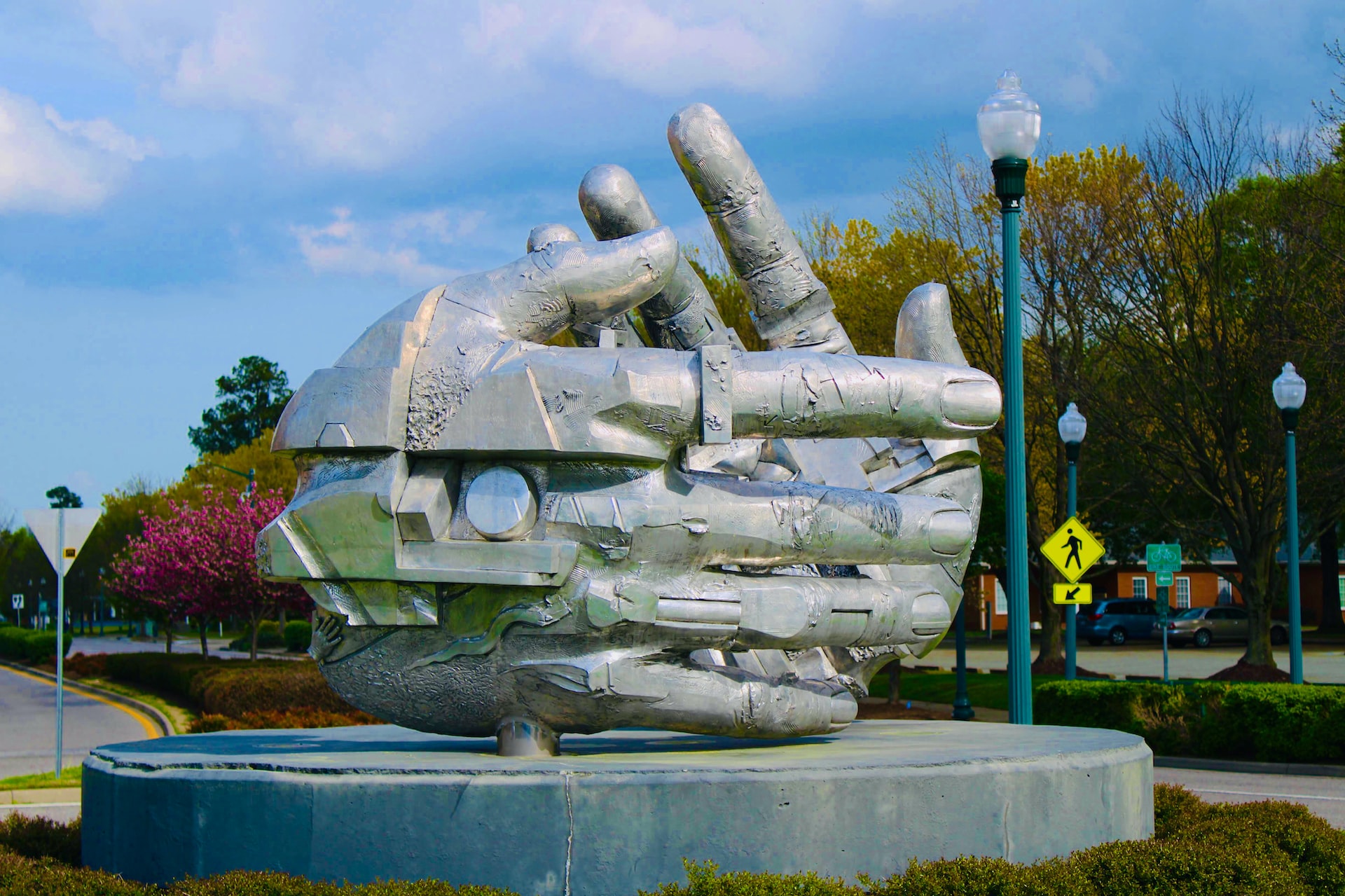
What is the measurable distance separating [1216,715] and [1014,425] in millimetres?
7359

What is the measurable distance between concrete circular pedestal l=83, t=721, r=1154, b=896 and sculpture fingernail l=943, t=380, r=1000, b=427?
5.16ft

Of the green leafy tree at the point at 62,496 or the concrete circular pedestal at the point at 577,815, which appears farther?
the green leafy tree at the point at 62,496

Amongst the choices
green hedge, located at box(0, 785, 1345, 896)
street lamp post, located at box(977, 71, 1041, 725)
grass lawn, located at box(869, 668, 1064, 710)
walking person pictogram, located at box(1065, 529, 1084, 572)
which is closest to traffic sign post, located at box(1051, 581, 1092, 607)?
walking person pictogram, located at box(1065, 529, 1084, 572)

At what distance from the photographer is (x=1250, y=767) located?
1555 centimetres

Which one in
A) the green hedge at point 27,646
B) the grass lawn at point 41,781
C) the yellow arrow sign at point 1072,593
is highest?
the yellow arrow sign at point 1072,593

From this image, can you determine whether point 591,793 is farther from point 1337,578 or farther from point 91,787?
point 1337,578

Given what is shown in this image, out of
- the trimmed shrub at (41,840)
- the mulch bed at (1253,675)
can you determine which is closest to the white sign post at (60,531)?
the trimmed shrub at (41,840)

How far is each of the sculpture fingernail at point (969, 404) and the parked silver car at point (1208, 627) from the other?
35.9 meters

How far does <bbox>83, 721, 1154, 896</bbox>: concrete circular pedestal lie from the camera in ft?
18.0

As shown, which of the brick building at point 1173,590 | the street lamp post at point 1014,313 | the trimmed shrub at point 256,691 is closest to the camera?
the street lamp post at point 1014,313

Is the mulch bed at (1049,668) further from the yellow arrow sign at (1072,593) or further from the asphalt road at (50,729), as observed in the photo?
the asphalt road at (50,729)

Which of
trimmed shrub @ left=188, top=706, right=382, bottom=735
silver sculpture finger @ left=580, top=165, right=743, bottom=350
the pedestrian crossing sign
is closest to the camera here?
silver sculpture finger @ left=580, top=165, right=743, bottom=350

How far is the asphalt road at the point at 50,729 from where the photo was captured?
18.0 m

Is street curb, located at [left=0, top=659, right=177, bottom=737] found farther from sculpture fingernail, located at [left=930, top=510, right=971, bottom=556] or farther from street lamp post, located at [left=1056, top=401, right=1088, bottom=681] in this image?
sculpture fingernail, located at [left=930, top=510, right=971, bottom=556]
